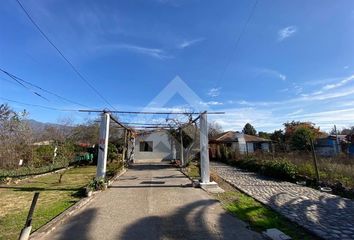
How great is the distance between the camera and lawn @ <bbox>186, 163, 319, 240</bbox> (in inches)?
204

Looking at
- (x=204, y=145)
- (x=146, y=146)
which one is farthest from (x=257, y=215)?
(x=146, y=146)

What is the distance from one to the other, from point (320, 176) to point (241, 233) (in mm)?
7089

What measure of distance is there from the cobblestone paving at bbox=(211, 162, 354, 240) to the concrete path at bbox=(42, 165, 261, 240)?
1.51m

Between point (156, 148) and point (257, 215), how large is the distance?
970 inches

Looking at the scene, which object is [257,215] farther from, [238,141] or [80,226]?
[238,141]

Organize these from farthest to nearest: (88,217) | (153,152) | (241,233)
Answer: (153,152) → (88,217) → (241,233)

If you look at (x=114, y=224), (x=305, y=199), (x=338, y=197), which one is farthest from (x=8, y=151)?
(x=338, y=197)

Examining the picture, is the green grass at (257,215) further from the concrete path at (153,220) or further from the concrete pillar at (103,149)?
the concrete pillar at (103,149)

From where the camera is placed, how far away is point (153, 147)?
30484mm

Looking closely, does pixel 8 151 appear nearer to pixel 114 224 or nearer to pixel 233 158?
pixel 114 224

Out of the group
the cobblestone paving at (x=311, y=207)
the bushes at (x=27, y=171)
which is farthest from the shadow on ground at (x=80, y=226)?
the bushes at (x=27, y=171)

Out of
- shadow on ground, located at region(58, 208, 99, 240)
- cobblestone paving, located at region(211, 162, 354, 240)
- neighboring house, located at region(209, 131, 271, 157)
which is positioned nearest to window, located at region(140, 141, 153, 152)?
neighboring house, located at region(209, 131, 271, 157)

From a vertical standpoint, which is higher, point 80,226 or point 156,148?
point 156,148

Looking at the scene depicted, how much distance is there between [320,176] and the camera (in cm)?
1034
